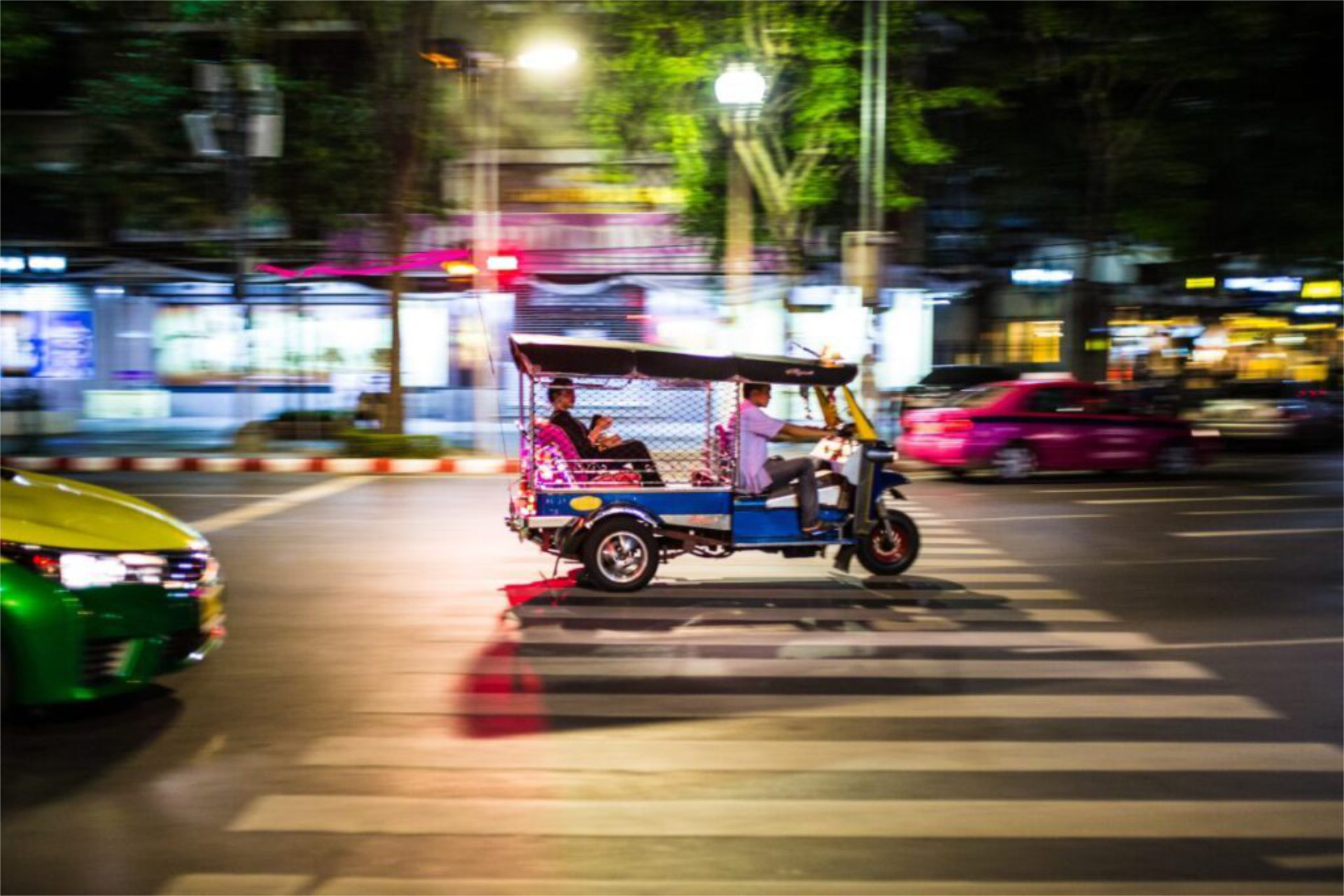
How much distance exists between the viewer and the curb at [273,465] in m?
20.5

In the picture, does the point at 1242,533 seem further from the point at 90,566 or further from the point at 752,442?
the point at 90,566

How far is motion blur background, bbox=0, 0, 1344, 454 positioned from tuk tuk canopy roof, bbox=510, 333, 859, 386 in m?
9.83

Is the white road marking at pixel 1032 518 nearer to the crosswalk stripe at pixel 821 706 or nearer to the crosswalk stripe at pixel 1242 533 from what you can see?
the crosswalk stripe at pixel 1242 533

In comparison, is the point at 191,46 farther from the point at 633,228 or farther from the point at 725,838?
the point at 725,838

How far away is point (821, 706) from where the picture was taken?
22.9ft

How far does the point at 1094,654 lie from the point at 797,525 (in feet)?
9.69

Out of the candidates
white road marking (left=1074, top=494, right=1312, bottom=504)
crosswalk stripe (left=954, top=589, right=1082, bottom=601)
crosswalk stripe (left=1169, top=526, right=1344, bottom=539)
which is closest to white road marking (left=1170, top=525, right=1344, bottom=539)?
crosswalk stripe (left=1169, top=526, right=1344, bottom=539)

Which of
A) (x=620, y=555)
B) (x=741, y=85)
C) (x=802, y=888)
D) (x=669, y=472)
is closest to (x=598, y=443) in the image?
(x=669, y=472)

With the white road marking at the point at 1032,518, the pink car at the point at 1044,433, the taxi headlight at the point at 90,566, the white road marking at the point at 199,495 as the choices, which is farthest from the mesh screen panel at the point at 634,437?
the pink car at the point at 1044,433

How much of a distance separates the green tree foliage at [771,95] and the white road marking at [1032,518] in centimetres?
1079

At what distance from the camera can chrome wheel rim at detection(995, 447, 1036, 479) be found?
18.9 meters

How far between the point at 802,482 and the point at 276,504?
8036 mm

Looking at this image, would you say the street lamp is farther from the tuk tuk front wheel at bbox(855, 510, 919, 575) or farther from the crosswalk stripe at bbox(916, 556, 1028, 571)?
the tuk tuk front wheel at bbox(855, 510, 919, 575)

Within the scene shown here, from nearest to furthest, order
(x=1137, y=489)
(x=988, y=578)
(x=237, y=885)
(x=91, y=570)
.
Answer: (x=237, y=885) < (x=91, y=570) < (x=988, y=578) < (x=1137, y=489)
